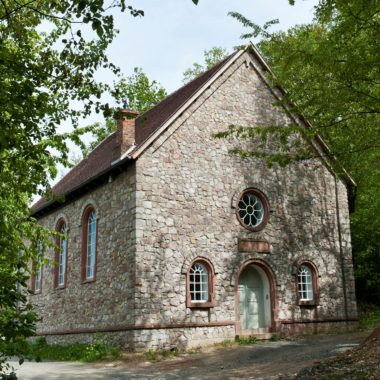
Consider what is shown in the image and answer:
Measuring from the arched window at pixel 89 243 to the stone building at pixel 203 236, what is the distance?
0.05 metres

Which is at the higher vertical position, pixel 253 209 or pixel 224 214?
pixel 253 209

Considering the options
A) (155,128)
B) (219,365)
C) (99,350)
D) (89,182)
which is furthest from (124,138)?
(219,365)

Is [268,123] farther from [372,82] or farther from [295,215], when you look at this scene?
[372,82]

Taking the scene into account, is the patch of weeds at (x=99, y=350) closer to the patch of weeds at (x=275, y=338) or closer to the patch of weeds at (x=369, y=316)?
the patch of weeds at (x=275, y=338)

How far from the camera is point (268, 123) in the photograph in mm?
17984

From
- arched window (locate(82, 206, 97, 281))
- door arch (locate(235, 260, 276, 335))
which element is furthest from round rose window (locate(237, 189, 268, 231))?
arched window (locate(82, 206, 97, 281))

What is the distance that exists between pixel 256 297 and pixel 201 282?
2302mm

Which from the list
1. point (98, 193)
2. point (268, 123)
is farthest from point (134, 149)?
point (268, 123)

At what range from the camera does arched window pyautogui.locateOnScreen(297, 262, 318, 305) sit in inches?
672

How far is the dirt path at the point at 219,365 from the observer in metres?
10.7

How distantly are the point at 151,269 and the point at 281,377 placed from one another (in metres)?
5.63

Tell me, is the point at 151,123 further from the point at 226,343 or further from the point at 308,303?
the point at 308,303

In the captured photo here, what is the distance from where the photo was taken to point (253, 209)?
55.7 feet

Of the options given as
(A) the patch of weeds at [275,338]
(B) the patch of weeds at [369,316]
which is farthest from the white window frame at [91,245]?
(B) the patch of weeds at [369,316]
